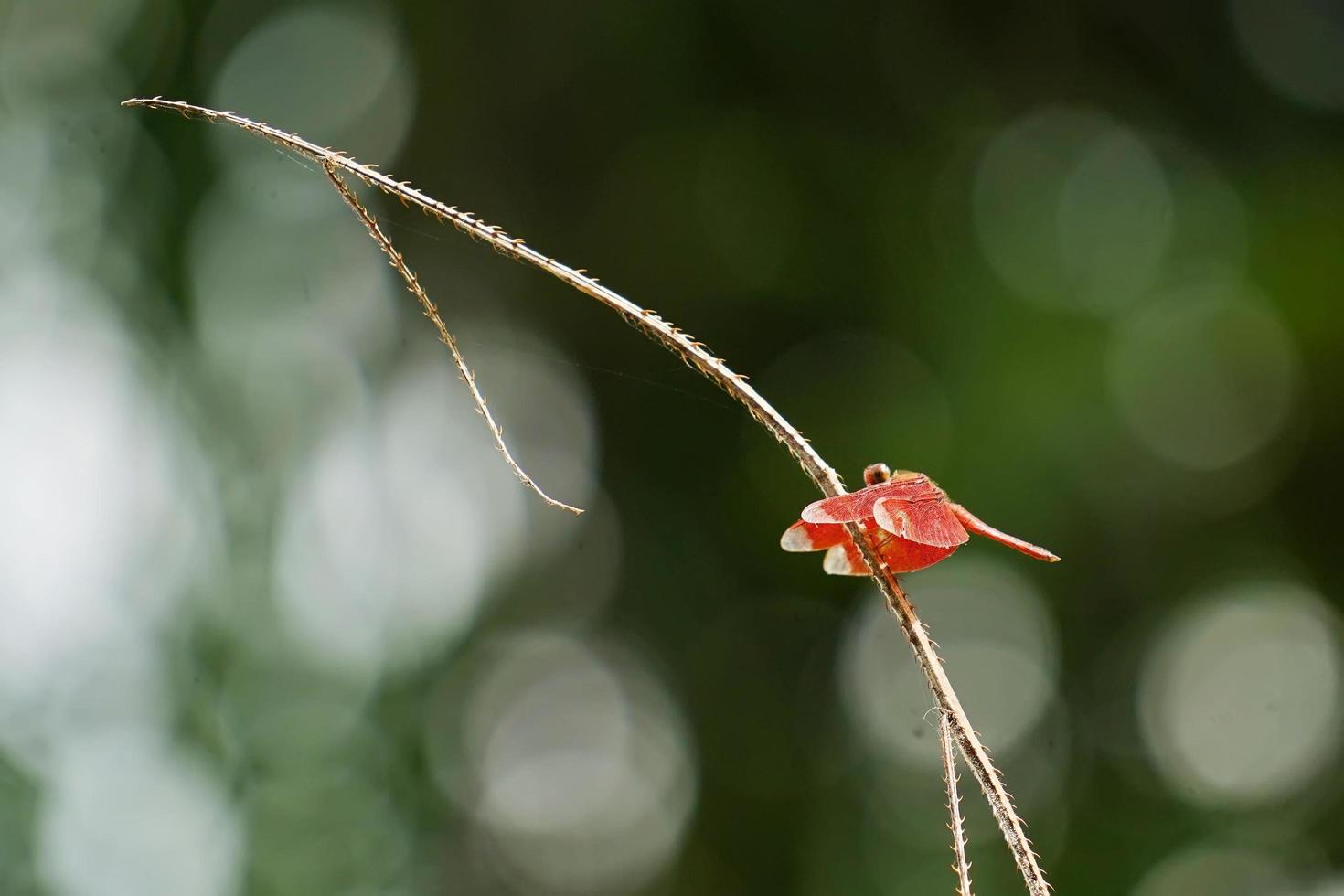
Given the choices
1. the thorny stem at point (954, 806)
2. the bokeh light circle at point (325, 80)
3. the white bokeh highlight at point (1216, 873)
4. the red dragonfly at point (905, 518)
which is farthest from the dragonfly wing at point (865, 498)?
the bokeh light circle at point (325, 80)

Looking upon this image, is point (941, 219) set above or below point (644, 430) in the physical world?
above

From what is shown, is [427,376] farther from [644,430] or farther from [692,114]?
[692,114]

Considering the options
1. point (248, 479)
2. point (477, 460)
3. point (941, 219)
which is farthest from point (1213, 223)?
point (248, 479)

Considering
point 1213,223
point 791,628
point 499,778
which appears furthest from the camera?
point 499,778

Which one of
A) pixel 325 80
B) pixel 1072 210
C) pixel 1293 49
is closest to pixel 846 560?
pixel 1072 210

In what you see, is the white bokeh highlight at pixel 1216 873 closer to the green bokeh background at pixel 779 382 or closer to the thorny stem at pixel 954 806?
the green bokeh background at pixel 779 382

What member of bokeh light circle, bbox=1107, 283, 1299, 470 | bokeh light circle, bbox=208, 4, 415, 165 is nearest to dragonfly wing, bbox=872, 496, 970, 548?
bokeh light circle, bbox=1107, 283, 1299, 470
